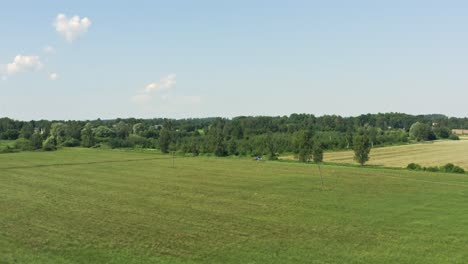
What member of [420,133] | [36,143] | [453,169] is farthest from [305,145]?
[420,133]

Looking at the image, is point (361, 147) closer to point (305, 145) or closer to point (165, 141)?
point (305, 145)

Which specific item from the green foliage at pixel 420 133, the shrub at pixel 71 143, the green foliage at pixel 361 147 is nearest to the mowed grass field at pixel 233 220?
the green foliage at pixel 361 147

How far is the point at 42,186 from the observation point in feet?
201

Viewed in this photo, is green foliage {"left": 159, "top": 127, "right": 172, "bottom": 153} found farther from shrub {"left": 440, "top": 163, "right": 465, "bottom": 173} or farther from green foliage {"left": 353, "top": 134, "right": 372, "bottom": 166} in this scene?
shrub {"left": 440, "top": 163, "right": 465, "bottom": 173}

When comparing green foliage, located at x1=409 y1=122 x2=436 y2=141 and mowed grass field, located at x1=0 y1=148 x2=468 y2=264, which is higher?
green foliage, located at x1=409 y1=122 x2=436 y2=141

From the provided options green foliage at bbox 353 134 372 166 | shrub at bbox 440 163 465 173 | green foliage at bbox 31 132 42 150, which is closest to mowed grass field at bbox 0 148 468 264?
shrub at bbox 440 163 465 173

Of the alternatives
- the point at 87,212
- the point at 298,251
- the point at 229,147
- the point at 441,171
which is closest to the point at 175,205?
the point at 87,212

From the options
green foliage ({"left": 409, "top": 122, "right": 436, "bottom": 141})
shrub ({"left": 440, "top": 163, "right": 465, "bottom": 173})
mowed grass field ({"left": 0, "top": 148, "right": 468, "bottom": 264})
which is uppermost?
green foliage ({"left": 409, "top": 122, "right": 436, "bottom": 141})

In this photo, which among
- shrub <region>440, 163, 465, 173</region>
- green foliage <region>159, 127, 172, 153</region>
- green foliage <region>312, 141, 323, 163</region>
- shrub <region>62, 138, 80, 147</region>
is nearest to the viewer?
shrub <region>440, 163, 465, 173</region>

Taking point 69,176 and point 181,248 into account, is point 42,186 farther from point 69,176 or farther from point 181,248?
point 181,248

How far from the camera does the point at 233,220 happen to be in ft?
126

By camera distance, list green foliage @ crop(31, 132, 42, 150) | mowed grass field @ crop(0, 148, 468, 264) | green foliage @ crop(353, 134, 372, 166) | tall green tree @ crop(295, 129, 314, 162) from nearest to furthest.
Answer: mowed grass field @ crop(0, 148, 468, 264)
green foliage @ crop(353, 134, 372, 166)
tall green tree @ crop(295, 129, 314, 162)
green foliage @ crop(31, 132, 42, 150)

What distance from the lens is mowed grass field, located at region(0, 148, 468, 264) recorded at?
2797cm

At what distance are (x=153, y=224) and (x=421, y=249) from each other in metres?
21.3
